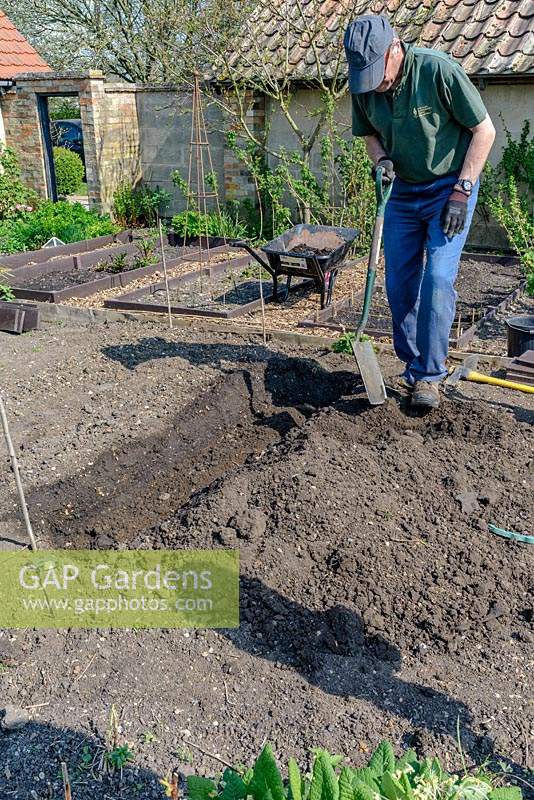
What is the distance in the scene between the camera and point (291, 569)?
330 cm

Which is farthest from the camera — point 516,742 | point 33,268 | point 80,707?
point 33,268

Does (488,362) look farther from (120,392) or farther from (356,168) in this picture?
(356,168)

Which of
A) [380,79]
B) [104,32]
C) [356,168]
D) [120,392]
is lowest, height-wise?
[120,392]

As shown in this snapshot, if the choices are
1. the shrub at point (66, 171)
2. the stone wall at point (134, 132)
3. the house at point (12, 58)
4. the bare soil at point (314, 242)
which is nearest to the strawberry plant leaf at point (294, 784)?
the bare soil at point (314, 242)

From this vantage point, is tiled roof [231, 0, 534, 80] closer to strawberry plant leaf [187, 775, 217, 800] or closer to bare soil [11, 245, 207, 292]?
bare soil [11, 245, 207, 292]

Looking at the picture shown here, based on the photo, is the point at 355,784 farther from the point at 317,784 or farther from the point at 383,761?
the point at 383,761

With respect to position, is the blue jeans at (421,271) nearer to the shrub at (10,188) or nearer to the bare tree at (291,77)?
the bare tree at (291,77)

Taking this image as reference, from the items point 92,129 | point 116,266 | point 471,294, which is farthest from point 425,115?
point 92,129

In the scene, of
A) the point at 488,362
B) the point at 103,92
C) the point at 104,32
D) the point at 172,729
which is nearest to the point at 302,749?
the point at 172,729

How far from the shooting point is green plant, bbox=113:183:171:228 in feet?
39.8

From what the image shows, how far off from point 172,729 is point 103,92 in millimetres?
11292

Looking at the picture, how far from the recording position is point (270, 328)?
6.91 metres

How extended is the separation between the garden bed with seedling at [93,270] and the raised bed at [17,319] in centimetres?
75

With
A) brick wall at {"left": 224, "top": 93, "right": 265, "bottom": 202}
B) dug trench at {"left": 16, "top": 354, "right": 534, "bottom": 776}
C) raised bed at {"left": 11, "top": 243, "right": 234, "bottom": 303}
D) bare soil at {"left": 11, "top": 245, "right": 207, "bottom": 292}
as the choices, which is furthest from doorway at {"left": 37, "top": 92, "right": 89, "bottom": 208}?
dug trench at {"left": 16, "top": 354, "right": 534, "bottom": 776}
